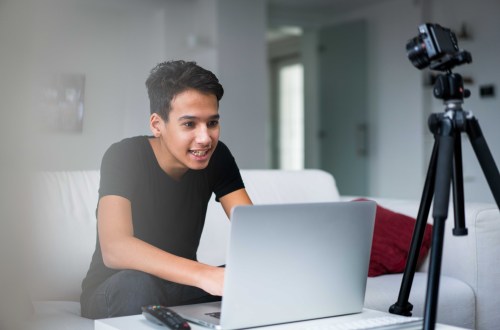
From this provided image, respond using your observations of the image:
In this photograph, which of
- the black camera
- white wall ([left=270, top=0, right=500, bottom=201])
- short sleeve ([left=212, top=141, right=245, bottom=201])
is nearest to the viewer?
the black camera

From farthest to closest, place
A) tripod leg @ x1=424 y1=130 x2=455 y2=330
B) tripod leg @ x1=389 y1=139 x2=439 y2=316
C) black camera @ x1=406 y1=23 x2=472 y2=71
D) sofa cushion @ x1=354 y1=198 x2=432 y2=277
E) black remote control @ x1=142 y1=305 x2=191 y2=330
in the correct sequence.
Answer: sofa cushion @ x1=354 y1=198 x2=432 y2=277
tripod leg @ x1=389 y1=139 x2=439 y2=316
black camera @ x1=406 y1=23 x2=472 y2=71
tripod leg @ x1=424 y1=130 x2=455 y2=330
black remote control @ x1=142 y1=305 x2=191 y2=330

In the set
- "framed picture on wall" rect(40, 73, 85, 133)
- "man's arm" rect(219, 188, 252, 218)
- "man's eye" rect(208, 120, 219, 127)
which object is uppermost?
"framed picture on wall" rect(40, 73, 85, 133)

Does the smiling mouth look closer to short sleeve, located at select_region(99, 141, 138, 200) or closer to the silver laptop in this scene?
short sleeve, located at select_region(99, 141, 138, 200)

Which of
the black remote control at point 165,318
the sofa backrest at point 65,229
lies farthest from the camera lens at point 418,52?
the black remote control at point 165,318

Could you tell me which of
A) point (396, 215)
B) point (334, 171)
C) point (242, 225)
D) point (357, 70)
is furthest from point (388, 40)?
point (242, 225)

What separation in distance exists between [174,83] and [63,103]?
250 mm

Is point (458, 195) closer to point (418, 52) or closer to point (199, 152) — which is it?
point (418, 52)

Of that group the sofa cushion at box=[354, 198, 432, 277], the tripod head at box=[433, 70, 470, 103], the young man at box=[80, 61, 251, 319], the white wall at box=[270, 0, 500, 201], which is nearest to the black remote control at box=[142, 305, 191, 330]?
the young man at box=[80, 61, 251, 319]

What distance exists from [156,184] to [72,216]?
258 mm

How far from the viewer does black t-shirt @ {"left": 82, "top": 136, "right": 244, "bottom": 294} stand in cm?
144

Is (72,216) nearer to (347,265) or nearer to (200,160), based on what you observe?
(200,160)

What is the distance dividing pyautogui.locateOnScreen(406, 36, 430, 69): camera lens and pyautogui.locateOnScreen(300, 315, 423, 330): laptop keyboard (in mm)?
520

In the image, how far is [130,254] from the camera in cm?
133

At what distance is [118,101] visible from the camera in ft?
4.92
